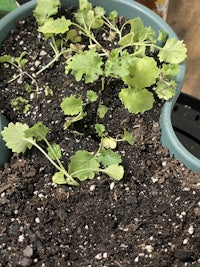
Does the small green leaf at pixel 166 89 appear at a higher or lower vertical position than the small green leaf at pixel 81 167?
higher

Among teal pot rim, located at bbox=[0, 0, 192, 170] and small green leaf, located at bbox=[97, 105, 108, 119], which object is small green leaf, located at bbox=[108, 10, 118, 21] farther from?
small green leaf, located at bbox=[97, 105, 108, 119]

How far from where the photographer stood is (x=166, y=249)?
0.95 meters

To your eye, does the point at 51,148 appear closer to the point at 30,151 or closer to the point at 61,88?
the point at 30,151

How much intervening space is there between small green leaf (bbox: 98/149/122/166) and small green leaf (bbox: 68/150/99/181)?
0.07ft

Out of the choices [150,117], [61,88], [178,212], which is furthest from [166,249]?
[61,88]

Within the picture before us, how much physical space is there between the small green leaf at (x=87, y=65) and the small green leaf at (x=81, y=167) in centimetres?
16

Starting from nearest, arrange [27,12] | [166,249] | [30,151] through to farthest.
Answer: [166,249] → [30,151] → [27,12]

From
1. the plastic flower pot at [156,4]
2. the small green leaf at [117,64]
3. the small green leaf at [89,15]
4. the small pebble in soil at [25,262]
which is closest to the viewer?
the small pebble in soil at [25,262]

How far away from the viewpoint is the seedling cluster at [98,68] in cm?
100

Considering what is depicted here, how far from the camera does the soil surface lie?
3.09ft

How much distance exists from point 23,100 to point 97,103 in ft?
0.52

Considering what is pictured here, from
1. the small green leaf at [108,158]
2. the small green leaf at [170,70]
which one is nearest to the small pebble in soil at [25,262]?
the small green leaf at [108,158]

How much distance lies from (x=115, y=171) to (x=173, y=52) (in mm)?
287

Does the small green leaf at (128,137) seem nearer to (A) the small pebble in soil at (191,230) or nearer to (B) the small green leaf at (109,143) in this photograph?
(B) the small green leaf at (109,143)
